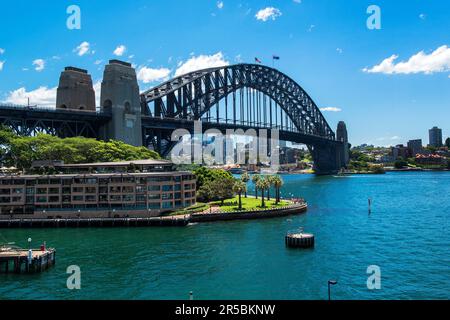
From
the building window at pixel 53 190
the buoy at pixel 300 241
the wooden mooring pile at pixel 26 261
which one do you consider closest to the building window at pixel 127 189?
the building window at pixel 53 190

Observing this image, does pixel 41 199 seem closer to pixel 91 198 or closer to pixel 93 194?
pixel 91 198

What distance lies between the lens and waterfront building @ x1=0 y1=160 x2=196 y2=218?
7406cm

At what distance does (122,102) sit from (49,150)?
24519 mm

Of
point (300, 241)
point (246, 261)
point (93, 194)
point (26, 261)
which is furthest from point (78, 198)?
point (300, 241)

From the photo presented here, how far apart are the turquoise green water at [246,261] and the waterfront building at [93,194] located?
772 centimetres

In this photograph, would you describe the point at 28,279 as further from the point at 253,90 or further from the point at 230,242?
the point at 253,90

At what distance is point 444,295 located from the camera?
3319 centimetres

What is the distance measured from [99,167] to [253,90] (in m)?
115

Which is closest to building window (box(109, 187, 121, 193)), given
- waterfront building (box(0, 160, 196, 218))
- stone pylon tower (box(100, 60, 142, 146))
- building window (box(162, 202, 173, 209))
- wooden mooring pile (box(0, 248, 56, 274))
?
waterfront building (box(0, 160, 196, 218))

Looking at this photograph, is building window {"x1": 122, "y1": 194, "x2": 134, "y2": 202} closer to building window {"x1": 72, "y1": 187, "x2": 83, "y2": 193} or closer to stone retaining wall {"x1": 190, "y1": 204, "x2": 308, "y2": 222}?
building window {"x1": 72, "y1": 187, "x2": 83, "y2": 193}

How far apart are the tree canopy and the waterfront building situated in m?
12.9

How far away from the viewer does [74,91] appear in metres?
110
